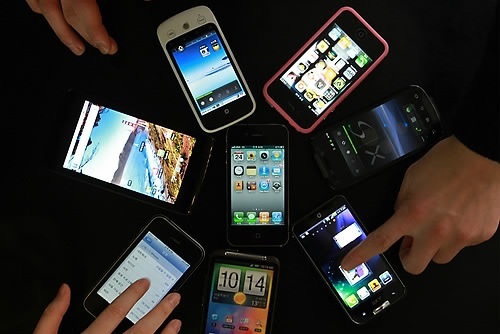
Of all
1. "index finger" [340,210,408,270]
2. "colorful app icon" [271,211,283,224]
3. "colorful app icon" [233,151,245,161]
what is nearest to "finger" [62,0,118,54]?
"colorful app icon" [233,151,245,161]

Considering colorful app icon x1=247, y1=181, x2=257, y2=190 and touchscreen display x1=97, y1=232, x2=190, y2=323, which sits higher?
colorful app icon x1=247, y1=181, x2=257, y2=190

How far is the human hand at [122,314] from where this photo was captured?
79 cm

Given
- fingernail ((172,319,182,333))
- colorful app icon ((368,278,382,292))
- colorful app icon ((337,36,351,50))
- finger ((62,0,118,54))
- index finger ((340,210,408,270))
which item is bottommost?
colorful app icon ((368,278,382,292))

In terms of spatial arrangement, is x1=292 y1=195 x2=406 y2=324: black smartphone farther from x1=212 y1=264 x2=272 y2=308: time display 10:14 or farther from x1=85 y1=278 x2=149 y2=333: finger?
x1=85 y1=278 x2=149 y2=333: finger

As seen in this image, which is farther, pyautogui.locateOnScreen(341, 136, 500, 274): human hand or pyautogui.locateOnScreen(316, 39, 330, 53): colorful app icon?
pyautogui.locateOnScreen(316, 39, 330, 53): colorful app icon

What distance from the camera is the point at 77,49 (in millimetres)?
843

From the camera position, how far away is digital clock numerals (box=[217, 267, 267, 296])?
837 mm

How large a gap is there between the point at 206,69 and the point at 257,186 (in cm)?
19

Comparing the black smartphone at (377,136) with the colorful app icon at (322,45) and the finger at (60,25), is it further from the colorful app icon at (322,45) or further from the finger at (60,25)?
the finger at (60,25)

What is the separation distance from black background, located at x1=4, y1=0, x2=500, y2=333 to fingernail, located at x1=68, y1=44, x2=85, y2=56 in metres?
0.01

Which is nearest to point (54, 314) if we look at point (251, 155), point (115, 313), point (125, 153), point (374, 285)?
point (115, 313)

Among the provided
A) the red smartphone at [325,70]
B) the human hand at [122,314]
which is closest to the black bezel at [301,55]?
the red smartphone at [325,70]

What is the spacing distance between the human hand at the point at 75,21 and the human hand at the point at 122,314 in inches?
13.7

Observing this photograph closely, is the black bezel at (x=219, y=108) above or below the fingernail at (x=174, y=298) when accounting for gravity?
above
